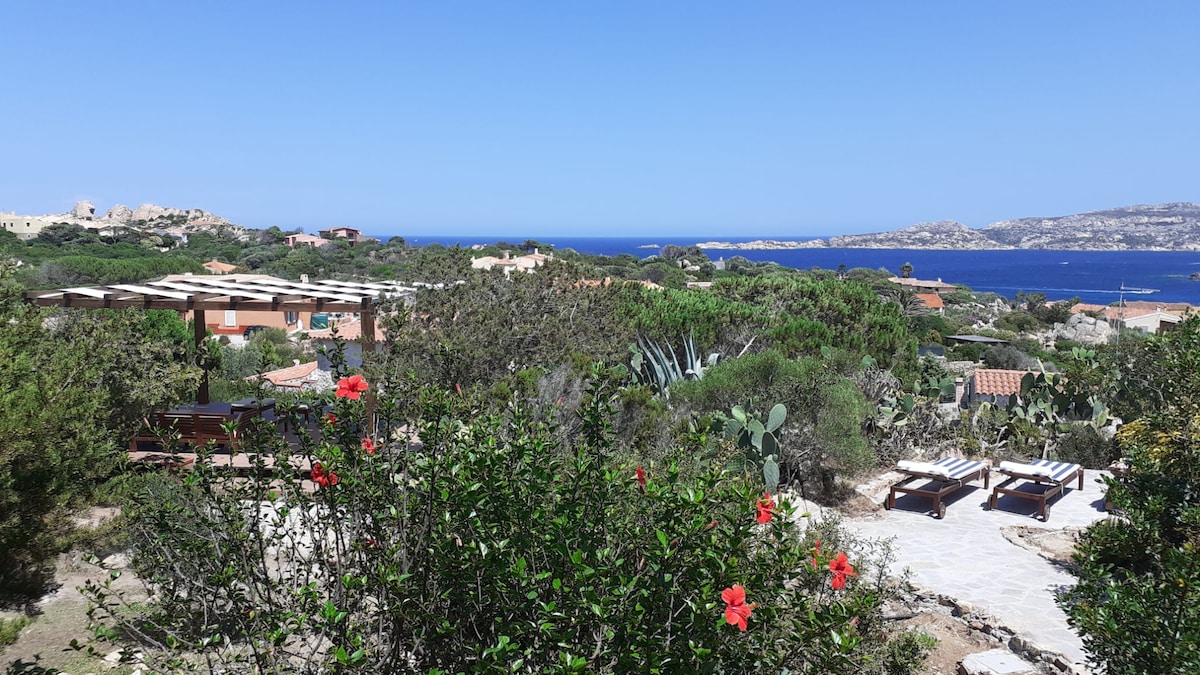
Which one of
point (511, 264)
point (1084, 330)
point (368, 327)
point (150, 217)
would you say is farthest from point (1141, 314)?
point (150, 217)

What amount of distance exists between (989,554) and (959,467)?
2257 mm

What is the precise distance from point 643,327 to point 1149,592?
959cm

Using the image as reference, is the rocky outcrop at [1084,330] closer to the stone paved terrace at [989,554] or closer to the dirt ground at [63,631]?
the stone paved terrace at [989,554]

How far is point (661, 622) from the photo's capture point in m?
2.37

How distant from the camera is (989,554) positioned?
8023mm

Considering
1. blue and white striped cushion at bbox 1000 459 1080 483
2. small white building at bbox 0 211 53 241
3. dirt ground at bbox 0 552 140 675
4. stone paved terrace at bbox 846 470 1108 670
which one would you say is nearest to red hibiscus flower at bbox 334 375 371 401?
dirt ground at bbox 0 552 140 675

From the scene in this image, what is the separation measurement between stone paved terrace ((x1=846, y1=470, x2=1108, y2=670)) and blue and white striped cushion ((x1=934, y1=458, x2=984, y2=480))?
0.46m

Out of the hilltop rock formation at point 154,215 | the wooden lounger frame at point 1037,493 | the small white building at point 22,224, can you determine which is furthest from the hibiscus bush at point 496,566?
the hilltop rock formation at point 154,215

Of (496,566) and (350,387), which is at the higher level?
(350,387)

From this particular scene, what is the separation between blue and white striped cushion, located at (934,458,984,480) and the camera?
979 cm

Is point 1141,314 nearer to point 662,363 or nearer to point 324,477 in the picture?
point 662,363

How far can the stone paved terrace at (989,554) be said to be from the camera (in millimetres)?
6219

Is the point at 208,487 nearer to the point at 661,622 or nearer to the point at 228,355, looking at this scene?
the point at 661,622

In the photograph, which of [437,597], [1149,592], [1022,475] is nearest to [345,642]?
[437,597]
